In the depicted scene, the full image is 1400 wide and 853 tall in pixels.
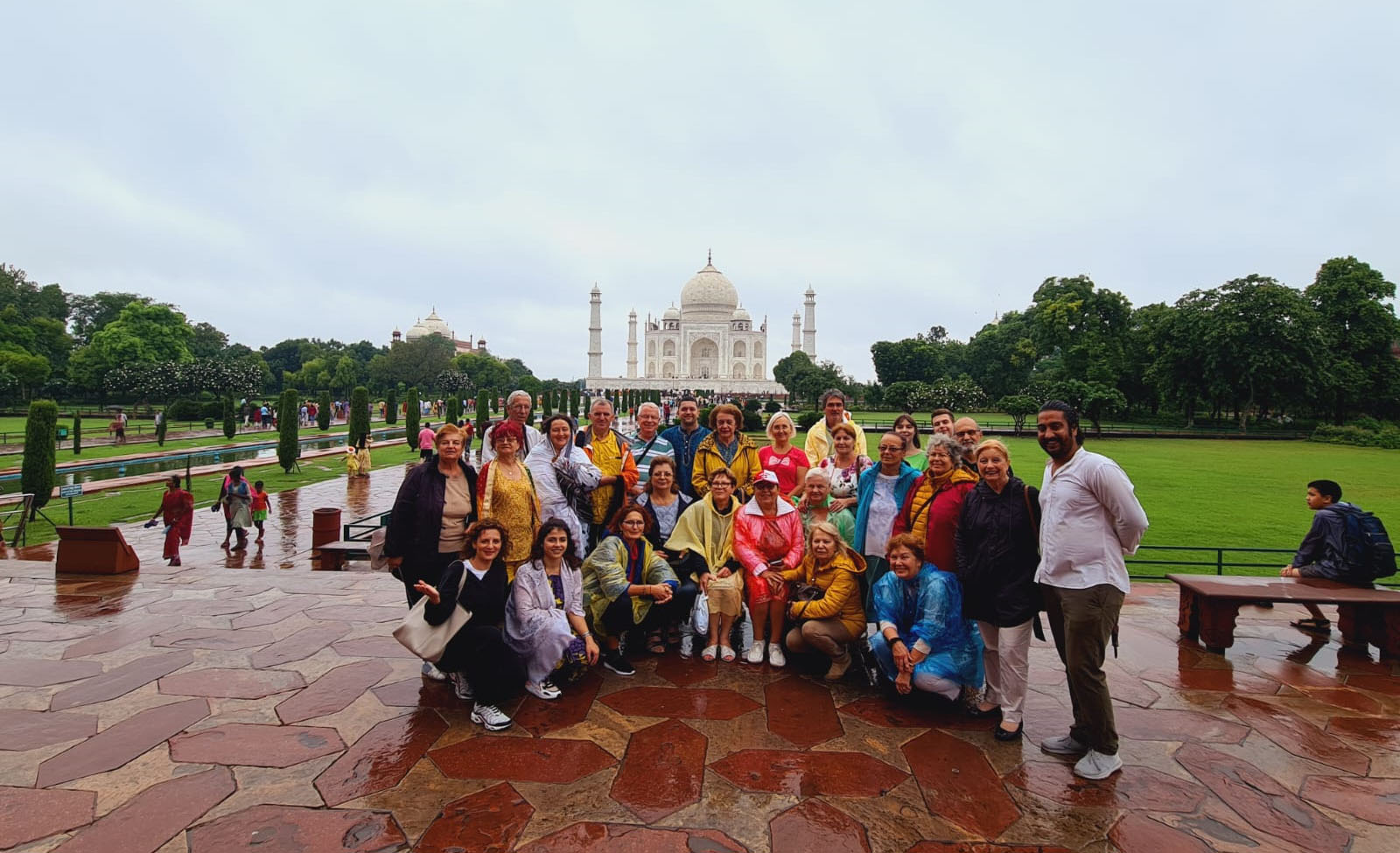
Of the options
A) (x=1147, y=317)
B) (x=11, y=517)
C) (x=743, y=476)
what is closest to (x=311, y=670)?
(x=743, y=476)

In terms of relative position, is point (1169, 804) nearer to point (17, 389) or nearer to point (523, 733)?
point (523, 733)

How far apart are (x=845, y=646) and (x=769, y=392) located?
56.6 m

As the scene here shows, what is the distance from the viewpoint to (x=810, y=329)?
68.4 meters

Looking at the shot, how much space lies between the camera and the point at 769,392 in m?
60.0

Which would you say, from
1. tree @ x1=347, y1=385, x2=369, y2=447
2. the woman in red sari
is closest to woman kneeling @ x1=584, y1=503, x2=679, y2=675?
the woman in red sari

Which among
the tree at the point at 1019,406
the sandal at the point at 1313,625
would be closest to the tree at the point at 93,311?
the tree at the point at 1019,406

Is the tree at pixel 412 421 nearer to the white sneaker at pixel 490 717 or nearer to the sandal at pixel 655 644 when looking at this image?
the sandal at pixel 655 644

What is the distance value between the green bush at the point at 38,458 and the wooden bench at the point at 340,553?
551 centimetres

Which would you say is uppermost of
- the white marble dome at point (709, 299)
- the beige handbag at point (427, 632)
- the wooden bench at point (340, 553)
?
the white marble dome at point (709, 299)

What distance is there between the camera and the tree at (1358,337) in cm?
2814

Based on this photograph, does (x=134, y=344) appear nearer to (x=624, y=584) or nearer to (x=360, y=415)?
(x=360, y=415)

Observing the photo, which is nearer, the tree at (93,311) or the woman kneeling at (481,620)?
the woman kneeling at (481,620)

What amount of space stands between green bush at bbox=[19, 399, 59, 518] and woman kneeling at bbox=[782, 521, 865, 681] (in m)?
11.0

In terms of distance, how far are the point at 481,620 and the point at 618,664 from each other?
86cm
